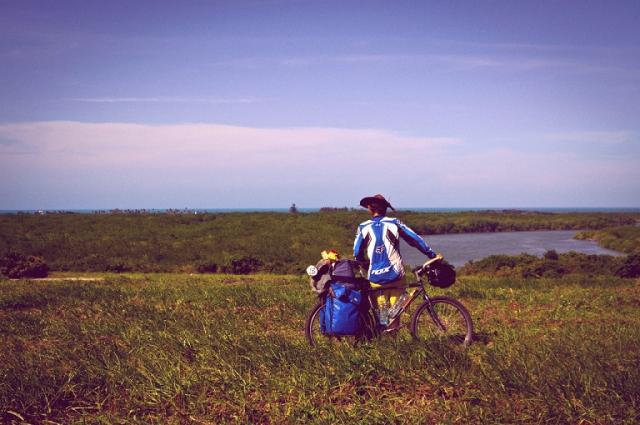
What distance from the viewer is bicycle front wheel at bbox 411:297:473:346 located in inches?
254

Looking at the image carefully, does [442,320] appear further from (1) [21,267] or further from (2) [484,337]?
(1) [21,267]

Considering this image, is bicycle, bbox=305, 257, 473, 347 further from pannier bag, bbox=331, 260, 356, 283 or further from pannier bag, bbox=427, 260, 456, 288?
pannier bag, bbox=331, 260, 356, 283

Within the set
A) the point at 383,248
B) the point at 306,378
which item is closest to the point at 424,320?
the point at 383,248

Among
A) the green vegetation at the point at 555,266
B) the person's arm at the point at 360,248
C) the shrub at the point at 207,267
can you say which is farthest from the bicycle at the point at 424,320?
the shrub at the point at 207,267

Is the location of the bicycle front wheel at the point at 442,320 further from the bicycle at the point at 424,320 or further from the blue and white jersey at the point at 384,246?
the blue and white jersey at the point at 384,246

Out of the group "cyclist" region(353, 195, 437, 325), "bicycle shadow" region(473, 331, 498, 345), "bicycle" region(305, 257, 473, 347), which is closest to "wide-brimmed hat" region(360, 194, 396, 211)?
"cyclist" region(353, 195, 437, 325)

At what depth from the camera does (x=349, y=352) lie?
18.4 feet

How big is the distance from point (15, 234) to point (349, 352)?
39.7 metres

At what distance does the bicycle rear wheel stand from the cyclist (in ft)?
1.19

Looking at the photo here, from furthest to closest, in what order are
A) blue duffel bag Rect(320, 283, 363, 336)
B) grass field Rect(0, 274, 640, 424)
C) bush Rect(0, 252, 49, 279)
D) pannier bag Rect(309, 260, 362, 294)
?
bush Rect(0, 252, 49, 279) < pannier bag Rect(309, 260, 362, 294) < blue duffel bag Rect(320, 283, 363, 336) < grass field Rect(0, 274, 640, 424)

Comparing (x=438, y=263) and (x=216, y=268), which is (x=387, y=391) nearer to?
(x=438, y=263)

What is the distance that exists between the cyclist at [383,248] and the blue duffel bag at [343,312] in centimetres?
60

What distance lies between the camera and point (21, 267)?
21.2 m

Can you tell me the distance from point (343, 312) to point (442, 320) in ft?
5.31
